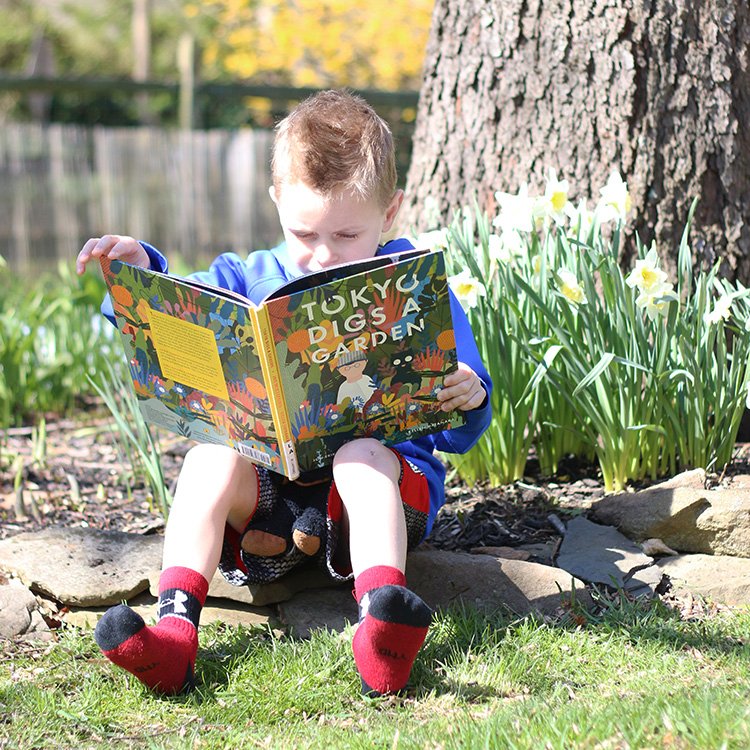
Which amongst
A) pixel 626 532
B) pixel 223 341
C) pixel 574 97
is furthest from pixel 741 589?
pixel 574 97

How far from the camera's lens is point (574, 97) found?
3.10 meters

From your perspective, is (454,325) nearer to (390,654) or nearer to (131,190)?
(390,654)

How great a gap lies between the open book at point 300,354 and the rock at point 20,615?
567 millimetres

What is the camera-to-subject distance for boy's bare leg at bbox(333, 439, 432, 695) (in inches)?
69.0

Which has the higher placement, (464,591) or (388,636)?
(388,636)

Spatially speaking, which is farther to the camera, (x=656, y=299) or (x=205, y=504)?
(x=656, y=299)

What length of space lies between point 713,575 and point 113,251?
150 centimetres

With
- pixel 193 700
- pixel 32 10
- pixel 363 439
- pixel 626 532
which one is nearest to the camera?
pixel 193 700

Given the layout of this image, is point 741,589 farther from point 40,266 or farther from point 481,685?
point 40,266

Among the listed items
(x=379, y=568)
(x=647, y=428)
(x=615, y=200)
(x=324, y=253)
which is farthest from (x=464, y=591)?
(x=615, y=200)

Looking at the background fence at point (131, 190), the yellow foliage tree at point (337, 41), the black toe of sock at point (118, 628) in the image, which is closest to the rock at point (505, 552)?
the black toe of sock at point (118, 628)

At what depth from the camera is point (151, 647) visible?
5.83ft

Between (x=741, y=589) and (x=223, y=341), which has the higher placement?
(x=223, y=341)

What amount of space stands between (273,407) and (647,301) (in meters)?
0.99
